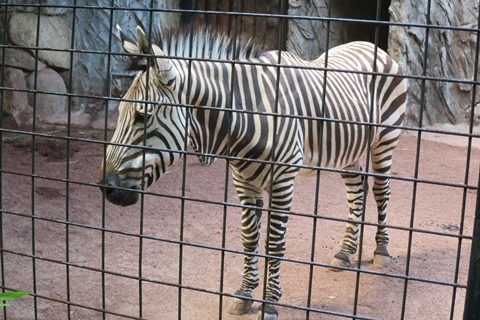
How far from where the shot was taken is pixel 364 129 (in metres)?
4.64

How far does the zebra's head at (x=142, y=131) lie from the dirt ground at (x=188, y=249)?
0.20m

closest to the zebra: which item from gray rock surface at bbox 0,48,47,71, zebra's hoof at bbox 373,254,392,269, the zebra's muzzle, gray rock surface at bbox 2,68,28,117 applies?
the zebra's muzzle

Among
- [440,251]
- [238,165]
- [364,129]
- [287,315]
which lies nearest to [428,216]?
[440,251]

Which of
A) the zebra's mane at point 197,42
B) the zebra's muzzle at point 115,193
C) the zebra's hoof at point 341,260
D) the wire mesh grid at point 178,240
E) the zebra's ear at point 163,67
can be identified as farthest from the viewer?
the zebra's hoof at point 341,260

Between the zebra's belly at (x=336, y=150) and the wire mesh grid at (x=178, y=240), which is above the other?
the zebra's belly at (x=336, y=150)

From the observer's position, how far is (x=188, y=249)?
5246mm

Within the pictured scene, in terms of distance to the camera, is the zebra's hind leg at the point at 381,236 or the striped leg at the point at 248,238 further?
the zebra's hind leg at the point at 381,236

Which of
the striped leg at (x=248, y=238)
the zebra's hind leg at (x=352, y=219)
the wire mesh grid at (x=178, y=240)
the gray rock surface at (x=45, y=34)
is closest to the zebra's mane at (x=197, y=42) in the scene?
the wire mesh grid at (x=178, y=240)

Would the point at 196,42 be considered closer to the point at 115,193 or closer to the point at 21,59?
the point at 115,193

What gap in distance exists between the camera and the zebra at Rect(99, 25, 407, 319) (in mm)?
3234

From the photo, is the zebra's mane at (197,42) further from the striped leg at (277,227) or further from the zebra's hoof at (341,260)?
the zebra's hoof at (341,260)

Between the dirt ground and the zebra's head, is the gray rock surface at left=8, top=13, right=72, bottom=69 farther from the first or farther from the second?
the zebra's head

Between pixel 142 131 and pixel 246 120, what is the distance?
27.6 inches

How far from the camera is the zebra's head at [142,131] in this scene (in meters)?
3.19
